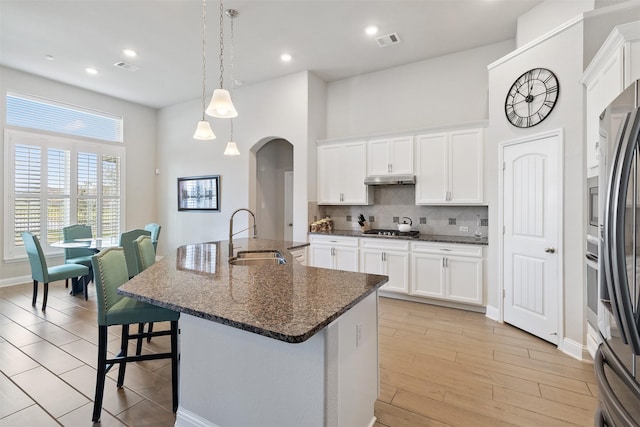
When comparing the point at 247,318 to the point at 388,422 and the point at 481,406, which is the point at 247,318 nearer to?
the point at 388,422

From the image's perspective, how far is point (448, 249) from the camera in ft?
12.9

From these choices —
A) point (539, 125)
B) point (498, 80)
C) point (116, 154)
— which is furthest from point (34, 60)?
point (539, 125)

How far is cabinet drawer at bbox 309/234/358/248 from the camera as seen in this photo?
4.58 meters

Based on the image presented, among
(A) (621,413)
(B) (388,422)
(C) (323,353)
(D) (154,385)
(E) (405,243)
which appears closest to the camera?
(A) (621,413)

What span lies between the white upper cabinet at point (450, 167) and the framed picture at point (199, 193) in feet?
12.7

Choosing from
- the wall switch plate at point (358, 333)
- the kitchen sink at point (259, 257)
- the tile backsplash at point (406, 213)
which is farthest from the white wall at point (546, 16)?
the kitchen sink at point (259, 257)

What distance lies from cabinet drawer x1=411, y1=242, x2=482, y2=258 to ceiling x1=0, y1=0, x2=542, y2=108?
277cm

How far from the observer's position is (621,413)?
2.86ft

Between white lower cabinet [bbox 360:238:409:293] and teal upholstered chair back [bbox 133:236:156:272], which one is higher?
teal upholstered chair back [bbox 133:236:156:272]

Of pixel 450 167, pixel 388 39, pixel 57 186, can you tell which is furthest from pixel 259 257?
pixel 57 186

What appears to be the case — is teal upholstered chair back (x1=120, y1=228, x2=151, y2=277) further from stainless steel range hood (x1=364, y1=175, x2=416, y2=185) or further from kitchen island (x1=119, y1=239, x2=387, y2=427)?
stainless steel range hood (x1=364, y1=175, x2=416, y2=185)

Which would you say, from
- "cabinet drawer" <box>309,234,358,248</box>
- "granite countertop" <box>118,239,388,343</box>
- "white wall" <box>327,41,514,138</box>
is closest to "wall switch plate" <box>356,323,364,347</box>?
"granite countertop" <box>118,239,388,343</box>

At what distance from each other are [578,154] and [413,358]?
2.38 metres

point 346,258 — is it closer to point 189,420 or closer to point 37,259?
point 189,420
